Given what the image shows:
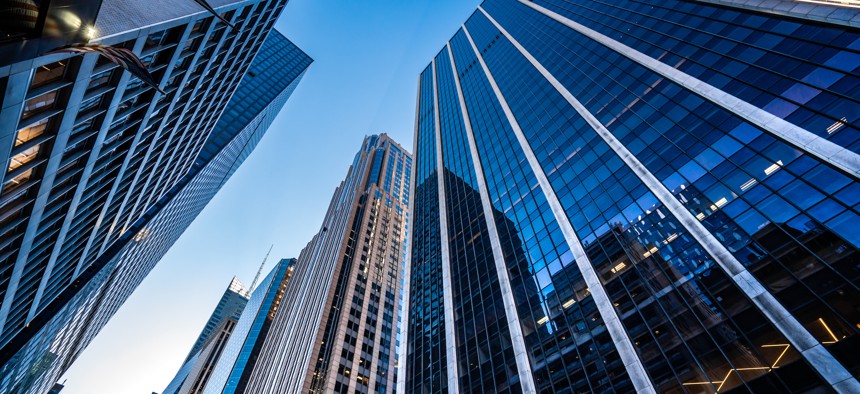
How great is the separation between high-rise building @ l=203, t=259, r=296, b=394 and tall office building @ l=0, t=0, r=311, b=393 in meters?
65.2

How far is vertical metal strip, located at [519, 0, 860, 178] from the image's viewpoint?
22.1m

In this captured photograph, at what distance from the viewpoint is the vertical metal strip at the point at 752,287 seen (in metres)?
18.0

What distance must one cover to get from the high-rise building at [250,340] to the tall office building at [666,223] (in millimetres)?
82587

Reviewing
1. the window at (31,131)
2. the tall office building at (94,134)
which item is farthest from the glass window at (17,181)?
the window at (31,131)

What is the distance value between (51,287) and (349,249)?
61.4 meters

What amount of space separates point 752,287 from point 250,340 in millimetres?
132761

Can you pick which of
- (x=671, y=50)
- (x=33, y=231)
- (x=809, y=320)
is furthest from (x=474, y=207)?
(x=33, y=231)

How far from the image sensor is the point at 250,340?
122 m

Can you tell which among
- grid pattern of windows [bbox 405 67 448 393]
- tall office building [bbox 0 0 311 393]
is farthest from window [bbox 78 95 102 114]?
grid pattern of windows [bbox 405 67 448 393]

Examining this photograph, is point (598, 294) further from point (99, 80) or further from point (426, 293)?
point (99, 80)

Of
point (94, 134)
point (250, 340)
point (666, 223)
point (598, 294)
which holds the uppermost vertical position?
point (250, 340)

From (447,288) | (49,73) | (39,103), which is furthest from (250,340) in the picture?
(49,73)

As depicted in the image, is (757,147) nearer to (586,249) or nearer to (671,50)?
(586,249)

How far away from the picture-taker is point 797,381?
61.7 ft
